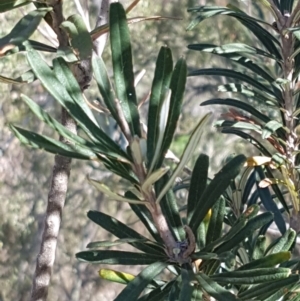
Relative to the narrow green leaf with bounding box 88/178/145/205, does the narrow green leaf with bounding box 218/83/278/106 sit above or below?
below

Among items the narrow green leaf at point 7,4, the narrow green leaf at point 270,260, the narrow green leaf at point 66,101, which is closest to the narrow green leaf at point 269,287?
the narrow green leaf at point 270,260

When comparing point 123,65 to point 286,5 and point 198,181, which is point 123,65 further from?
point 286,5

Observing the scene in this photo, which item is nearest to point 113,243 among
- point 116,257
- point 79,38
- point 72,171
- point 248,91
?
point 116,257

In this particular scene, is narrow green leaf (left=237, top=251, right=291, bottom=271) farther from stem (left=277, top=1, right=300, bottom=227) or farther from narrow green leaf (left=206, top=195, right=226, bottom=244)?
stem (left=277, top=1, right=300, bottom=227)

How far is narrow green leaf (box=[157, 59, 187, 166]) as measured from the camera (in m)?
0.28

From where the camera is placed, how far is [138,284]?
28 cm

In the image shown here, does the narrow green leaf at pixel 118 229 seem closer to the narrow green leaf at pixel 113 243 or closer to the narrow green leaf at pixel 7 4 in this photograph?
the narrow green leaf at pixel 113 243

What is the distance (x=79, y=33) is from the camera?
0.31 meters

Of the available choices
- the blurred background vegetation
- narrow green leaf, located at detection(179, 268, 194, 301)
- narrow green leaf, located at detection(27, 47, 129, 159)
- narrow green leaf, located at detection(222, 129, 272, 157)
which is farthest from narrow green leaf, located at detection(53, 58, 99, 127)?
the blurred background vegetation

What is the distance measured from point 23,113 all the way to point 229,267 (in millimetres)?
1064

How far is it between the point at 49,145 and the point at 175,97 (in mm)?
74

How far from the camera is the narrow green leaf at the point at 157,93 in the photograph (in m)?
0.29

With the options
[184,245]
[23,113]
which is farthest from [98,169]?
[184,245]

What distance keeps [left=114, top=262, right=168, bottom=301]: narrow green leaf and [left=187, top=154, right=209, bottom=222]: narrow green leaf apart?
49 mm
